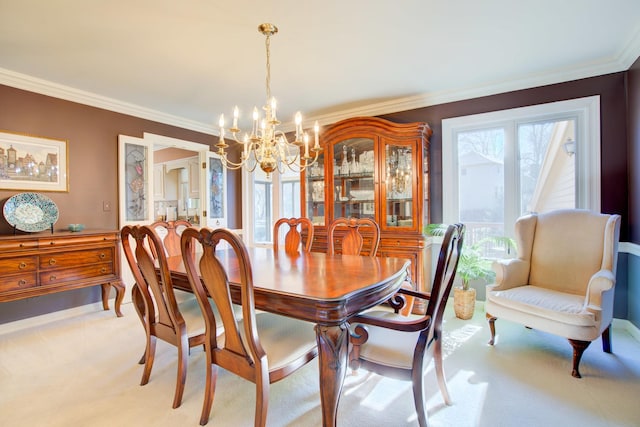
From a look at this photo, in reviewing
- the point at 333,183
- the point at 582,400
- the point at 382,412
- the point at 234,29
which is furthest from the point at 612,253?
the point at 234,29

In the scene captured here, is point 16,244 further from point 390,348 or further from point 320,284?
point 390,348

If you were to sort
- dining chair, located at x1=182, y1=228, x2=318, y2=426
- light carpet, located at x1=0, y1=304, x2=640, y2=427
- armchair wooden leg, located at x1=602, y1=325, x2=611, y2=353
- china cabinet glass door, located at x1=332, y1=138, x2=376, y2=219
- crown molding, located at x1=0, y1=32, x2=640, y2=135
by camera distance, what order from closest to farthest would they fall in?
1. dining chair, located at x1=182, y1=228, x2=318, y2=426
2. light carpet, located at x1=0, y1=304, x2=640, y2=427
3. armchair wooden leg, located at x1=602, y1=325, x2=611, y2=353
4. crown molding, located at x1=0, y1=32, x2=640, y2=135
5. china cabinet glass door, located at x1=332, y1=138, x2=376, y2=219

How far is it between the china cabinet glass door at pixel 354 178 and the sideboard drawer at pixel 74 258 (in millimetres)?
2569

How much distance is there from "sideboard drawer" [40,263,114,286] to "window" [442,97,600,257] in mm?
3798

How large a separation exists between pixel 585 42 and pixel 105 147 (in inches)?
191

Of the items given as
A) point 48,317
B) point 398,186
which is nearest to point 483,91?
point 398,186

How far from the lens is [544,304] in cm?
214

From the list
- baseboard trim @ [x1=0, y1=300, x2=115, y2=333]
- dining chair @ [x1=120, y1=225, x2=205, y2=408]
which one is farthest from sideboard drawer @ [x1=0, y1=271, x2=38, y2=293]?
dining chair @ [x1=120, y1=225, x2=205, y2=408]

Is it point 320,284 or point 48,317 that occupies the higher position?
point 320,284

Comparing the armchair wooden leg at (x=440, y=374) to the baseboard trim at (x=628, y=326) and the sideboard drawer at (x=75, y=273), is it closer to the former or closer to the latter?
the baseboard trim at (x=628, y=326)

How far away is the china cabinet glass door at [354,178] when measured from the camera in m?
3.61

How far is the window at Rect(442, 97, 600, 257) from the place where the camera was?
2.85m

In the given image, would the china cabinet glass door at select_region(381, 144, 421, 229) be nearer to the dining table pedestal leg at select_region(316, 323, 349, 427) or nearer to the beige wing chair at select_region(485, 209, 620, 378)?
the beige wing chair at select_region(485, 209, 620, 378)

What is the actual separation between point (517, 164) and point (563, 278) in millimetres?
1258
